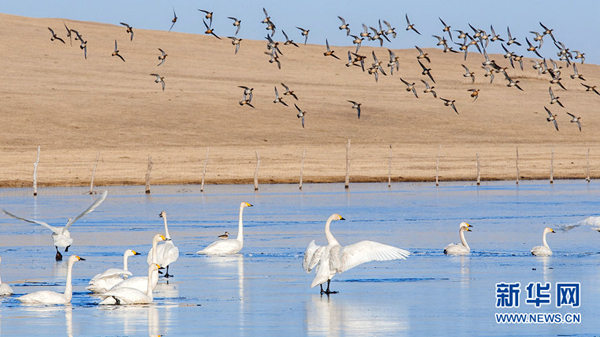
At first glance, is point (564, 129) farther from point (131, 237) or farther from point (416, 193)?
point (131, 237)

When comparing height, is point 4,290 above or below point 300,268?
below

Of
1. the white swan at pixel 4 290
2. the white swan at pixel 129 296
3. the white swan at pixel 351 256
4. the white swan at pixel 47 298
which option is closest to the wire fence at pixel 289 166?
the white swan at pixel 4 290

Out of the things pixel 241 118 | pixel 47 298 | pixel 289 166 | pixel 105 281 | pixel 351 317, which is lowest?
pixel 351 317

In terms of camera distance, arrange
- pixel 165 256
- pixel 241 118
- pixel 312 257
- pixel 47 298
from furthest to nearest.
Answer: pixel 241 118, pixel 165 256, pixel 312 257, pixel 47 298

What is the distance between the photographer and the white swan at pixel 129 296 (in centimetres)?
1135

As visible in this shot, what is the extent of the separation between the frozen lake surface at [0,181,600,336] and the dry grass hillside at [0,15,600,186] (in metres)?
13.9

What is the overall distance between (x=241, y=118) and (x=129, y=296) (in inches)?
1865

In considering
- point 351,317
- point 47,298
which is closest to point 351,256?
point 351,317

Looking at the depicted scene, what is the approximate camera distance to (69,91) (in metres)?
62.7

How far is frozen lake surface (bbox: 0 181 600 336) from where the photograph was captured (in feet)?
33.7

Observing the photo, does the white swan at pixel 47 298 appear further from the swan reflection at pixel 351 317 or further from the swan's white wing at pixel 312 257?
the swan's white wing at pixel 312 257

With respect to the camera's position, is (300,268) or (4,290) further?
(300,268)

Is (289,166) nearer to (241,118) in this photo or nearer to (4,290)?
(241,118)

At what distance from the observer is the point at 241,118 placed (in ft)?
192
